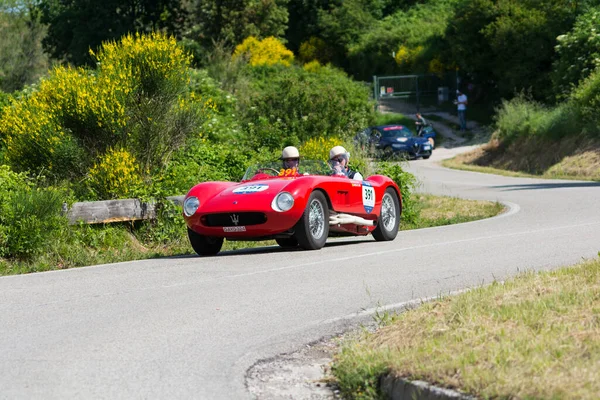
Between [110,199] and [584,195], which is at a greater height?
[110,199]

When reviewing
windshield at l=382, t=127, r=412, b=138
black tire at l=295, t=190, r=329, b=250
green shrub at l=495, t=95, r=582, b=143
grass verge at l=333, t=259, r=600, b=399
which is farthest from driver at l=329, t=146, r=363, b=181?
windshield at l=382, t=127, r=412, b=138

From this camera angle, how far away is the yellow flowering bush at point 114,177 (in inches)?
644

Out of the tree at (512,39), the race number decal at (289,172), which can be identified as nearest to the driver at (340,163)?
the race number decal at (289,172)

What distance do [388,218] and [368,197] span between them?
2.82 feet

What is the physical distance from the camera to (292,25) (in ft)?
233

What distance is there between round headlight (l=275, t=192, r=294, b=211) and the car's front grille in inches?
9.0

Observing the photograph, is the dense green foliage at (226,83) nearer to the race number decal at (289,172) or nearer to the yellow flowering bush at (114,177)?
the yellow flowering bush at (114,177)

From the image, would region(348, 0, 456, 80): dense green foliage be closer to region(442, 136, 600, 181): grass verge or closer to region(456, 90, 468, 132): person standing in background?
region(456, 90, 468, 132): person standing in background

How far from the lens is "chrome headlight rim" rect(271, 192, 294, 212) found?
1331 cm

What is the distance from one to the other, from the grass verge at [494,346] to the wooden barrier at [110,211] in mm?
7201

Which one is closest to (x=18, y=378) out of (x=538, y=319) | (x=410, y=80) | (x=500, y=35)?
(x=538, y=319)

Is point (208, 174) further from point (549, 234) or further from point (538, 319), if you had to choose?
point (538, 319)

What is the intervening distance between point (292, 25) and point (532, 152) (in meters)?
35.1

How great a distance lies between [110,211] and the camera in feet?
48.9
